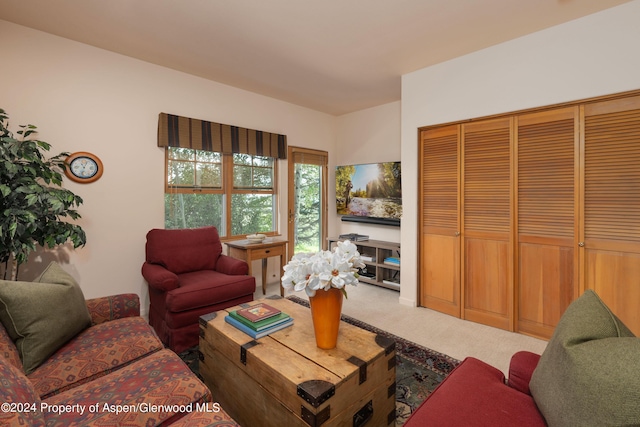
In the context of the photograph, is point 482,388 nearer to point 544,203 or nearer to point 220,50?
point 544,203

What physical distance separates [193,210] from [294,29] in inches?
88.5

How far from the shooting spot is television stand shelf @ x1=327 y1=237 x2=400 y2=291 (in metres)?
4.01

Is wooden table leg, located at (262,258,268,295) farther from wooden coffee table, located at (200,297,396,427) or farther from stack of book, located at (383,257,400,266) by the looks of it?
wooden coffee table, located at (200,297,396,427)

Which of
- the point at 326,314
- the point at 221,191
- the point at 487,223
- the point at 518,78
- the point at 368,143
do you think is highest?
the point at 518,78

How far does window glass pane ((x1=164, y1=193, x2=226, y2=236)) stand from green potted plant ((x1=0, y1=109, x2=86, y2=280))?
3.39 ft

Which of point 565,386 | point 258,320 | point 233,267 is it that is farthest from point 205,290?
point 565,386

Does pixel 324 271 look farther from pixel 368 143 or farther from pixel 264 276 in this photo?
pixel 368 143

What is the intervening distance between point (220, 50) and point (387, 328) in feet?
10.1

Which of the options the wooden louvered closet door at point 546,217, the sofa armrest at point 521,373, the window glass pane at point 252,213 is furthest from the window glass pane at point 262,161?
the sofa armrest at point 521,373

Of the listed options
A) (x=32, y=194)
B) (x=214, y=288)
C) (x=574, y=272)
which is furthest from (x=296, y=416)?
(x=574, y=272)

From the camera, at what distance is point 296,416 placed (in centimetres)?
125

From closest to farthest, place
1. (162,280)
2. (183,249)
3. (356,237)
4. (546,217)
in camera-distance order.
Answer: (162,280), (546,217), (183,249), (356,237)

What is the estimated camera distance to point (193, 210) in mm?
3596

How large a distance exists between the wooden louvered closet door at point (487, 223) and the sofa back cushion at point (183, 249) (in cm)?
266
